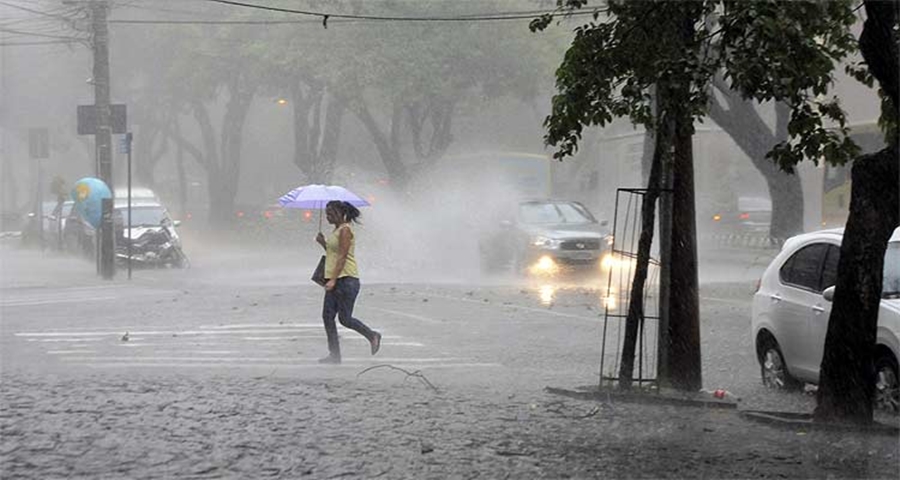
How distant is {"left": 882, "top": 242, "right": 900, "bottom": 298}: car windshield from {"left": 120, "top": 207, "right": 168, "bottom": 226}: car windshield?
2558 cm

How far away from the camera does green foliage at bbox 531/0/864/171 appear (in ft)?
30.7

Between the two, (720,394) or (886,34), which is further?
(720,394)

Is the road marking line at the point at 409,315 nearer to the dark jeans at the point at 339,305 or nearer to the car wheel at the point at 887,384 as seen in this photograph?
the dark jeans at the point at 339,305

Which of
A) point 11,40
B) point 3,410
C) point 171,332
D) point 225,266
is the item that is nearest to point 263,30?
point 225,266

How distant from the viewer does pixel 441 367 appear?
14477 mm

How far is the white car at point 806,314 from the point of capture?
34.8ft

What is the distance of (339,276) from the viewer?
47.0 ft

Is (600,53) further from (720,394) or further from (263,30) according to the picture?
(263,30)

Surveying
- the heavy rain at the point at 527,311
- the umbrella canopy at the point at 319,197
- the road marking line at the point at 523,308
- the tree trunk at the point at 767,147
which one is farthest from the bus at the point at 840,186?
the umbrella canopy at the point at 319,197

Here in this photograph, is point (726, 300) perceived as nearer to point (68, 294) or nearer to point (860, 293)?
point (68, 294)

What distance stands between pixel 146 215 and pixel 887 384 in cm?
2697

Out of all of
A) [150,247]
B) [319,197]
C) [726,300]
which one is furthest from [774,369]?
[150,247]

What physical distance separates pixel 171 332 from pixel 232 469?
9.73 m

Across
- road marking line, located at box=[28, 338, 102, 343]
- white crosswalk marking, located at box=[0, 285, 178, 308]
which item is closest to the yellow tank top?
road marking line, located at box=[28, 338, 102, 343]
